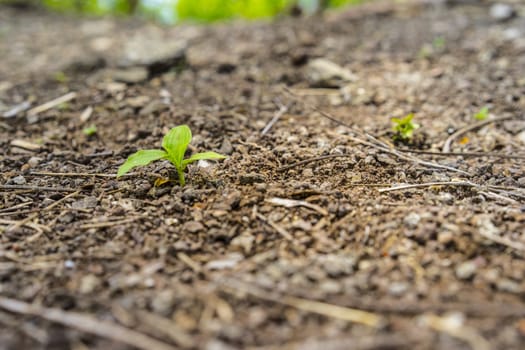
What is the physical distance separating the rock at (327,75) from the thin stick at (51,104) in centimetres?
155

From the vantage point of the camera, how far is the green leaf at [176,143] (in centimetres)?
189

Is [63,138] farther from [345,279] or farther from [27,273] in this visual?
[345,279]

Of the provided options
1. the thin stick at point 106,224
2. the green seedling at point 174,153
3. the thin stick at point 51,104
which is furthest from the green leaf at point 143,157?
the thin stick at point 51,104

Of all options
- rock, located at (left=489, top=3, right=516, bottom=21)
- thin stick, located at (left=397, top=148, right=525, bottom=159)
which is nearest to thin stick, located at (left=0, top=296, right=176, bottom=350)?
thin stick, located at (left=397, top=148, right=525, bottom=159)

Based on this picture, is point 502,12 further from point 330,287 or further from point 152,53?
point 330,287

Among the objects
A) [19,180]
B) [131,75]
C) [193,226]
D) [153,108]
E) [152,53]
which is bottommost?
[193,226]

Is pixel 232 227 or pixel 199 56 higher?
pixel 199 56

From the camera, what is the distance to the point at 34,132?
2.58 m

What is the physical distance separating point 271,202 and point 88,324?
2.57ft

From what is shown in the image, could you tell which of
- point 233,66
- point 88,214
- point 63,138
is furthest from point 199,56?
point 88,214

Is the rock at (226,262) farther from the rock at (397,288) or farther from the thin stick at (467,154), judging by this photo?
the thin stick at (467,154)

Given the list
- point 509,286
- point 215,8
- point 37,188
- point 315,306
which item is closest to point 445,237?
point 509,286

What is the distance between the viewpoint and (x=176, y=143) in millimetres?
1894

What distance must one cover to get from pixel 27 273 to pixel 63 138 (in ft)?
3.80
